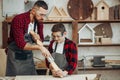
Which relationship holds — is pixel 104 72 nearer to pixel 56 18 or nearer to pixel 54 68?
pixel 56 18

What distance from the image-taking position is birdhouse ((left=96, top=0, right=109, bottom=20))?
4.14 meters

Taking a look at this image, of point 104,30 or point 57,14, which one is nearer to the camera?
point 57,14

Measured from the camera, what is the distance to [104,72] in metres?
4.44

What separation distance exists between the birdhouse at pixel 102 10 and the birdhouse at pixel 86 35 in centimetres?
26

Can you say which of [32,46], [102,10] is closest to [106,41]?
[102,10]

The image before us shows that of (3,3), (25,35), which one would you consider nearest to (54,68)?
(25,35)

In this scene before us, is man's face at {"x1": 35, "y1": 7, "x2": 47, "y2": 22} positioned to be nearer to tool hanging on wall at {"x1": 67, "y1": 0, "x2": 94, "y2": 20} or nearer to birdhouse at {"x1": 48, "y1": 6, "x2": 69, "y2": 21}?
birdhouse at {"x1": 48, "y1": 6, "x2": 69, "y2": 21}

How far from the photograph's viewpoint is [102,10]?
4.14 meters

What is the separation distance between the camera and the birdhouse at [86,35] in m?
4.24

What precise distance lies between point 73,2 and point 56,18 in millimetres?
392

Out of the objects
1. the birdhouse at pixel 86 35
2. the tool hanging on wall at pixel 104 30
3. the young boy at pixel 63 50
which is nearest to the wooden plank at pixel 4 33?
the birdhouse at pixel 86 35

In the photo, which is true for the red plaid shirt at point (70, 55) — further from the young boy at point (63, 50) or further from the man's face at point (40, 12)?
the man's face at point (40, 12)

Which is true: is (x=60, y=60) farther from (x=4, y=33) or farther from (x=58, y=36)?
(x=4, y=33)

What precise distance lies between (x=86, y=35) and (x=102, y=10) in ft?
1.57
